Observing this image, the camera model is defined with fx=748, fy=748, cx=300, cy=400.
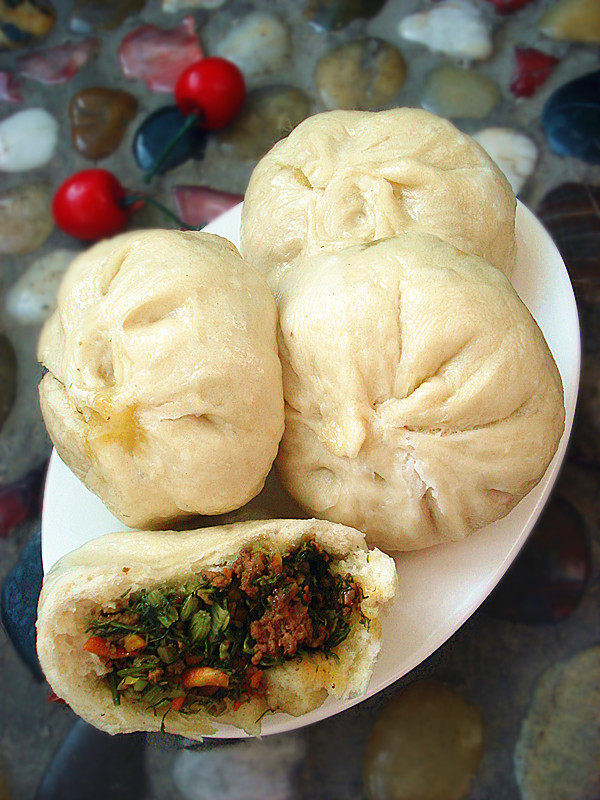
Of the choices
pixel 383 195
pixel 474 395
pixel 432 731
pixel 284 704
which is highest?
pixel 383 195

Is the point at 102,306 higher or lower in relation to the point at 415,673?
higher

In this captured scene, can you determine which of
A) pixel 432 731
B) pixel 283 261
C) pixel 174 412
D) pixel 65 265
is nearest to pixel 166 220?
pixel 65 265

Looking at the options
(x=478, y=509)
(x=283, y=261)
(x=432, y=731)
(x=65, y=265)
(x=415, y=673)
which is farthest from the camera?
(x=65, y=265)

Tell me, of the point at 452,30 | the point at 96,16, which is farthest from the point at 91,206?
the point at 452,30

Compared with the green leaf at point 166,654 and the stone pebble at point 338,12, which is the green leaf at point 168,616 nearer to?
the green leaf at point 166,654

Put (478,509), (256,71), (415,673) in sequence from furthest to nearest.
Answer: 1. (256,71)
2. (415,673)
3. (478,509)

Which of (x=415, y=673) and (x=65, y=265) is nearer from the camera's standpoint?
(x=415, y=673)

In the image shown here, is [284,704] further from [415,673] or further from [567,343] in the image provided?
[567,343]

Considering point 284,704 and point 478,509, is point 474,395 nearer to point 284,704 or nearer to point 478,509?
point 478,509
